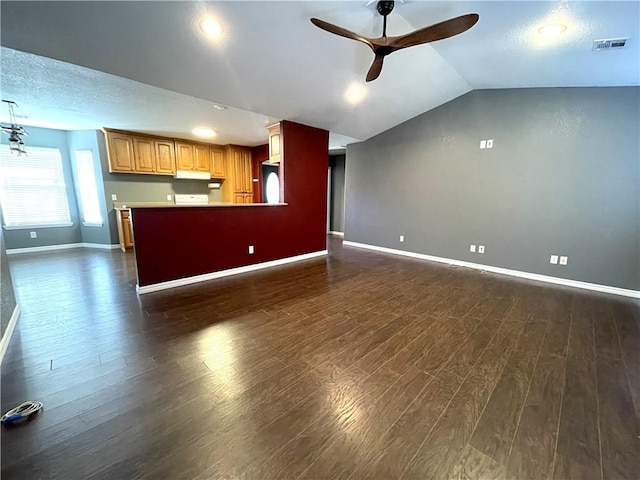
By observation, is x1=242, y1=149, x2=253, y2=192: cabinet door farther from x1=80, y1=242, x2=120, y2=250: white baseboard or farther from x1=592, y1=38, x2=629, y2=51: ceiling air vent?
x1=592, y1=38, x2=629, y2=51: ceiling air vent

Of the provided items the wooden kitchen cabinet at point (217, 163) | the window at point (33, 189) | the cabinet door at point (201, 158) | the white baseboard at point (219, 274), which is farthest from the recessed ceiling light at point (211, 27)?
the window at point (33, 189)

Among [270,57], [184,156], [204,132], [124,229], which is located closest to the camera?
[270,57]

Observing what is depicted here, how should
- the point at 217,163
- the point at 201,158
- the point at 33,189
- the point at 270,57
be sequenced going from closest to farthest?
1. the point at 270,57
2. the point at 33,189
3. the point at 201,158
4. the point at 217,163

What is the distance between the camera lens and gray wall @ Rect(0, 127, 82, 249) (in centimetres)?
499

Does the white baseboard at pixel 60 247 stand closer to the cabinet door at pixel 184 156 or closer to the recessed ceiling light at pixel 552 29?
the cabinet door at pixel 184 156

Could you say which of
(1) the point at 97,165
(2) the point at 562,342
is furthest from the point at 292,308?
(1) the point at 97,165

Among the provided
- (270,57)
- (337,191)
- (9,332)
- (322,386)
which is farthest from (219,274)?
(337,191)

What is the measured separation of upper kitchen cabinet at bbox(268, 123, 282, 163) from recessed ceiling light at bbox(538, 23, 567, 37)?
3.32 metres

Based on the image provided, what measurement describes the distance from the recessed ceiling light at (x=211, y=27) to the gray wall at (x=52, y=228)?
17.1ft

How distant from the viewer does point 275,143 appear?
14.6 feet

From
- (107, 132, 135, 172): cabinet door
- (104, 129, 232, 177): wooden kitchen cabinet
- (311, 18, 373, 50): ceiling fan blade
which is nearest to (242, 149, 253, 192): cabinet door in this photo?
(104, 129, 232, 177): wooden kitchen cabinet

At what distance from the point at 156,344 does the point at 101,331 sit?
2.11ft

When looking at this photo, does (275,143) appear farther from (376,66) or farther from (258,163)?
(258,163)

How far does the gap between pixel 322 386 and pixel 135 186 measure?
20.2ft
